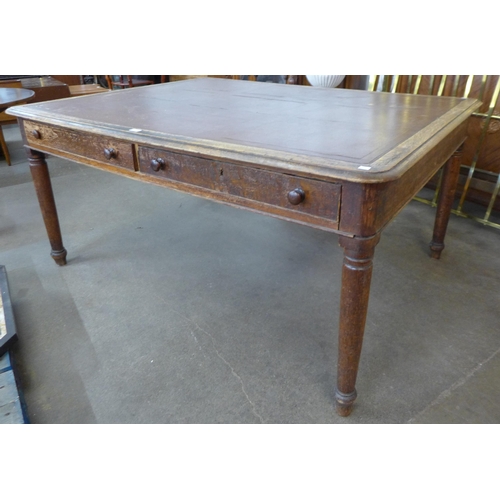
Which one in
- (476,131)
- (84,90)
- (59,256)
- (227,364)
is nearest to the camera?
(227,364)

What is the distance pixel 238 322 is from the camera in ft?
6.14

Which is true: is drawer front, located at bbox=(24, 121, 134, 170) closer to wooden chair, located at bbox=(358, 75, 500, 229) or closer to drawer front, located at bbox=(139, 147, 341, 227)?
drawer front, located at bbox=(139, 147, 341, 227)

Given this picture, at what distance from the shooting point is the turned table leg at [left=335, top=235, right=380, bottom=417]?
1.18 metres

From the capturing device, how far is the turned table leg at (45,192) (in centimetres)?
206

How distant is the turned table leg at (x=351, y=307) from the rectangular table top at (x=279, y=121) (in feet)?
0.69

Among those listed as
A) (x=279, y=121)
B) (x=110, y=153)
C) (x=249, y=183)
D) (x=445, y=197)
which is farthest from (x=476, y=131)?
(x=110, y=153)

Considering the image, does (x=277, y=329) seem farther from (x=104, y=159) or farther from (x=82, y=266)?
(x=82, y=266)

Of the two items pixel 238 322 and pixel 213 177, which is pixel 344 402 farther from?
pixel 213 177

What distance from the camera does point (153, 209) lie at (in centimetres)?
297

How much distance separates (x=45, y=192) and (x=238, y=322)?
1.10m

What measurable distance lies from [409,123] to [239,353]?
1014 millimetres

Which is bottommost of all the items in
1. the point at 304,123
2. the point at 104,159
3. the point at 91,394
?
the point at 91,394

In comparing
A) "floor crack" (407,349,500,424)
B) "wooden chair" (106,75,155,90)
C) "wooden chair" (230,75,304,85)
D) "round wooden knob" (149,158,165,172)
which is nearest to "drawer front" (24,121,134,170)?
"round wooden knob" (149,158,165,172)
